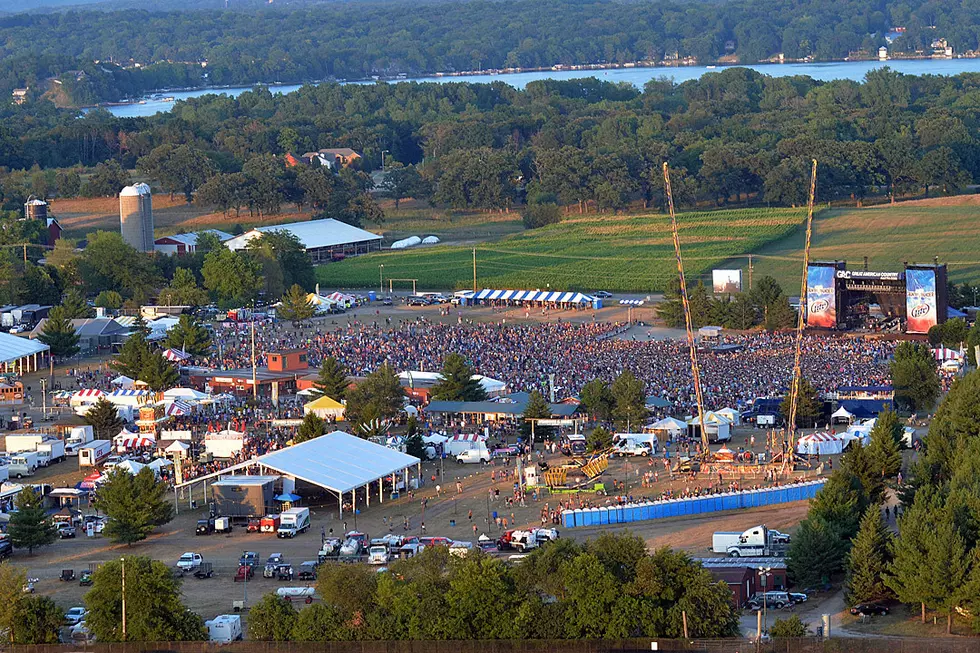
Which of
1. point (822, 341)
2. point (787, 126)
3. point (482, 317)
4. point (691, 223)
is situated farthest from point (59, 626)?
point (787, 126)

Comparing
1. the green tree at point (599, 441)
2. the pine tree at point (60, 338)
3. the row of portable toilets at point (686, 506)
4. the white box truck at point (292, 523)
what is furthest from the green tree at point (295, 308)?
the row of portable toilets at point (686, 506)

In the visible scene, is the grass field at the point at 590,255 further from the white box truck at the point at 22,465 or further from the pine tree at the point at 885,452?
the pine tree at the point at 885,452

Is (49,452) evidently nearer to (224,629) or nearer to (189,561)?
(189,561)

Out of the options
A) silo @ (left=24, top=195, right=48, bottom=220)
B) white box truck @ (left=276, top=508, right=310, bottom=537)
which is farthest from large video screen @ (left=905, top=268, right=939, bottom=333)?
silo @ (left=24, top=195, right=48, bottom=220)

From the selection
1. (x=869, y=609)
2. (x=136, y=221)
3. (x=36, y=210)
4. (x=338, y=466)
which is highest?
(x=36, y=210)

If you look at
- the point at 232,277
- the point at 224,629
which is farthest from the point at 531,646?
the point at 232,277

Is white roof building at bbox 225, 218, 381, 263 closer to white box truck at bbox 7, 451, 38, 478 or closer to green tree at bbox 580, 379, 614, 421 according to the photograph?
green tree at bbox 580, 379, 614, 421

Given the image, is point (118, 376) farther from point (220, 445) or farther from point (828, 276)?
point (828, 276)
